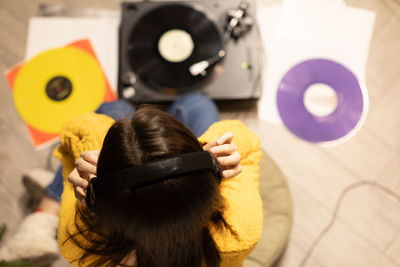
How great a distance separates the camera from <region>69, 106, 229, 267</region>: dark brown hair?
1.24 feet

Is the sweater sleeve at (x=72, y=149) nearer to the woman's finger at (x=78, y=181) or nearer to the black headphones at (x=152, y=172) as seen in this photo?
the woman's finger at (x=78, y=181)

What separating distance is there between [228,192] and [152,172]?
0.83 ft

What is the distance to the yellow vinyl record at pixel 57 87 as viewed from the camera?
938 millimetres

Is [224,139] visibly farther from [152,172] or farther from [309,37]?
[309,37]

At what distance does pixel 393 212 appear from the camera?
905 mm

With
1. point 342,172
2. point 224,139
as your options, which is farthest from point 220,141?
point 342,172

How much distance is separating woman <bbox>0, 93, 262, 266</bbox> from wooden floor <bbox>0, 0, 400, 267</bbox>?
36 cm

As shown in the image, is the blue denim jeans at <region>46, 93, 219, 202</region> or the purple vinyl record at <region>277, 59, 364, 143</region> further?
the purple vinyl record at <region>277, 59, 364, 143</region>

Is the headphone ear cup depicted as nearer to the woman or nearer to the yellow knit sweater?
the woman

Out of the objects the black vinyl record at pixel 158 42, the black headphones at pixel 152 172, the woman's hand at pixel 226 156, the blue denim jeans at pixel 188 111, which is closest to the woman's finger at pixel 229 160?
the woman's hand at pixel 226 156

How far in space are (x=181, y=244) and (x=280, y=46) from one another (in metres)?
0.77

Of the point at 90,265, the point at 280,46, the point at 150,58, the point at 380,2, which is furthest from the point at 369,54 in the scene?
the point at 90,265

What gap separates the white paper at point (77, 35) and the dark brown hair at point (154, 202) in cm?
60

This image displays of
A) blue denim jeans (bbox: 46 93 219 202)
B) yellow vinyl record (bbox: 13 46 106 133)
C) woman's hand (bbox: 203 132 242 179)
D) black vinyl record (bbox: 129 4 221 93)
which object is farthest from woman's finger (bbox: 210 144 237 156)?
yellow vinyl record (bbox: 13 46 106 133)
